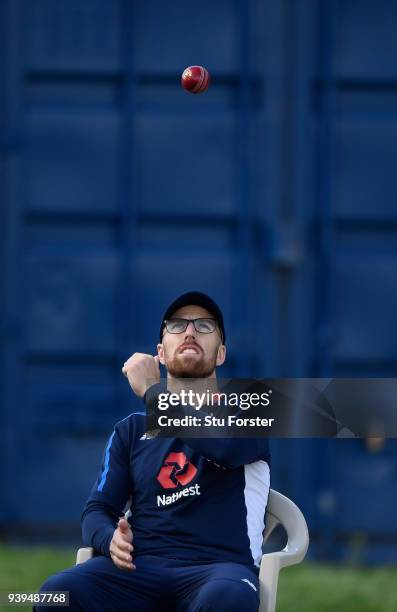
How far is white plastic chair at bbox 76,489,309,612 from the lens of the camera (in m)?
3.68

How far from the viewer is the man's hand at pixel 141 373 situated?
3.71 m

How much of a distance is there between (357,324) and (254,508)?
323cm

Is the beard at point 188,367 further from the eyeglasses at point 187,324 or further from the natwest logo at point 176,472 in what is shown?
the natwest logo at point 176,472

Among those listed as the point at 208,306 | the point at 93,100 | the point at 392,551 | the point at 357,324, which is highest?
the point at 93,100

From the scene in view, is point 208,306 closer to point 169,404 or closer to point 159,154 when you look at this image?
point 169,404

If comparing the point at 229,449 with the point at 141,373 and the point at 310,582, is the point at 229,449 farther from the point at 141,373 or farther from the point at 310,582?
the point at 310,582

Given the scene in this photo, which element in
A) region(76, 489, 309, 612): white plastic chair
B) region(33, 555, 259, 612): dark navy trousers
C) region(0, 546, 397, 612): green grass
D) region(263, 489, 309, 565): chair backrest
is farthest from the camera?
region(0, 546, 397, 612): green grass

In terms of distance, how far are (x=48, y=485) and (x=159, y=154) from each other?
1760 mm

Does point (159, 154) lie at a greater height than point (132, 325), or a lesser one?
greater

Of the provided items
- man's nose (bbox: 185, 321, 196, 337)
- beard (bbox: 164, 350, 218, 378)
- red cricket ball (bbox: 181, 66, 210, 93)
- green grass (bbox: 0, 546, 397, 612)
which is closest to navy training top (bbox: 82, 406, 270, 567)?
beard (bbox: 164, 350, 218, 378)

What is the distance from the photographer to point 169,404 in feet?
12.0

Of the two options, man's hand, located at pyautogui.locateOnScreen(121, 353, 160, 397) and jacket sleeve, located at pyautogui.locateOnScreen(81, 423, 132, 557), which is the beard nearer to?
man's hand, located at pyautogui.locateOnScreen(121, 353, 160, 397)

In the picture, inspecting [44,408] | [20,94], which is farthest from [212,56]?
[44,408]

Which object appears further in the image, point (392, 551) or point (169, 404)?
point (392, 551)
